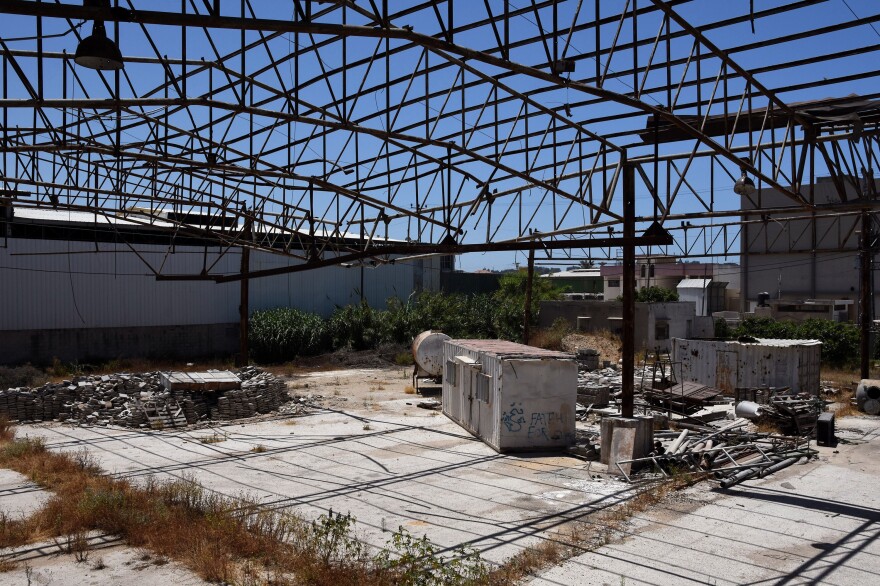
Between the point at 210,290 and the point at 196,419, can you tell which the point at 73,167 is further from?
the point at 210,290

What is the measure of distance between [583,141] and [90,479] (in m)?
13.9

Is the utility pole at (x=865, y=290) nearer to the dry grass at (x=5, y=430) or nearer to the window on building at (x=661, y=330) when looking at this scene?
the window on building at (x=661, y=330)

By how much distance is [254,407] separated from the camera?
24000mm

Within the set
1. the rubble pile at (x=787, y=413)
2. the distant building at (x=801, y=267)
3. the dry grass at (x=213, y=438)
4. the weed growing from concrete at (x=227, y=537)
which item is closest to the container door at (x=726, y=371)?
the rubble pile at (x=787, y=413)

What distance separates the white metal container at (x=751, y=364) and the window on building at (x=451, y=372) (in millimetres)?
8948

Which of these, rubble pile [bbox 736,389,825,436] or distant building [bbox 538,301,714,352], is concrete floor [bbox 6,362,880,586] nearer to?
rubble pile [bbox 736,389,825,436]

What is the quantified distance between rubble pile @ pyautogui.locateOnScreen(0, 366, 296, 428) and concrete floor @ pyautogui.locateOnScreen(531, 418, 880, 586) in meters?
14.9

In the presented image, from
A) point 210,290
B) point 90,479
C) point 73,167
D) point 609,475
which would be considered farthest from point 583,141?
point 210,290

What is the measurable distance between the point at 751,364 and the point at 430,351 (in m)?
11.7

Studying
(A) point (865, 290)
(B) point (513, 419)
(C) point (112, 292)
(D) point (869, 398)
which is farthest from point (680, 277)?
(B) point (513, 419)

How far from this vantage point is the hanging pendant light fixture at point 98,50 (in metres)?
8.90

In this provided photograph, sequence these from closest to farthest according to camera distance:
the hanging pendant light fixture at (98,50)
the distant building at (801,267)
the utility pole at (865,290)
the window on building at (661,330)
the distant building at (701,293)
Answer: the hanging pendant light fixture at (98,50), the utility pole at (865,290), the window on building at (661,330), the distant building at (801,267), the distant building at (701,293)

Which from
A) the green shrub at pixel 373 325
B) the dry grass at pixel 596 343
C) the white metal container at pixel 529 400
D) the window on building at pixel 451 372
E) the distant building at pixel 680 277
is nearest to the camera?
the white metal container at pixel 529 400

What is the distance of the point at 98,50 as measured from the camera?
351 inches
